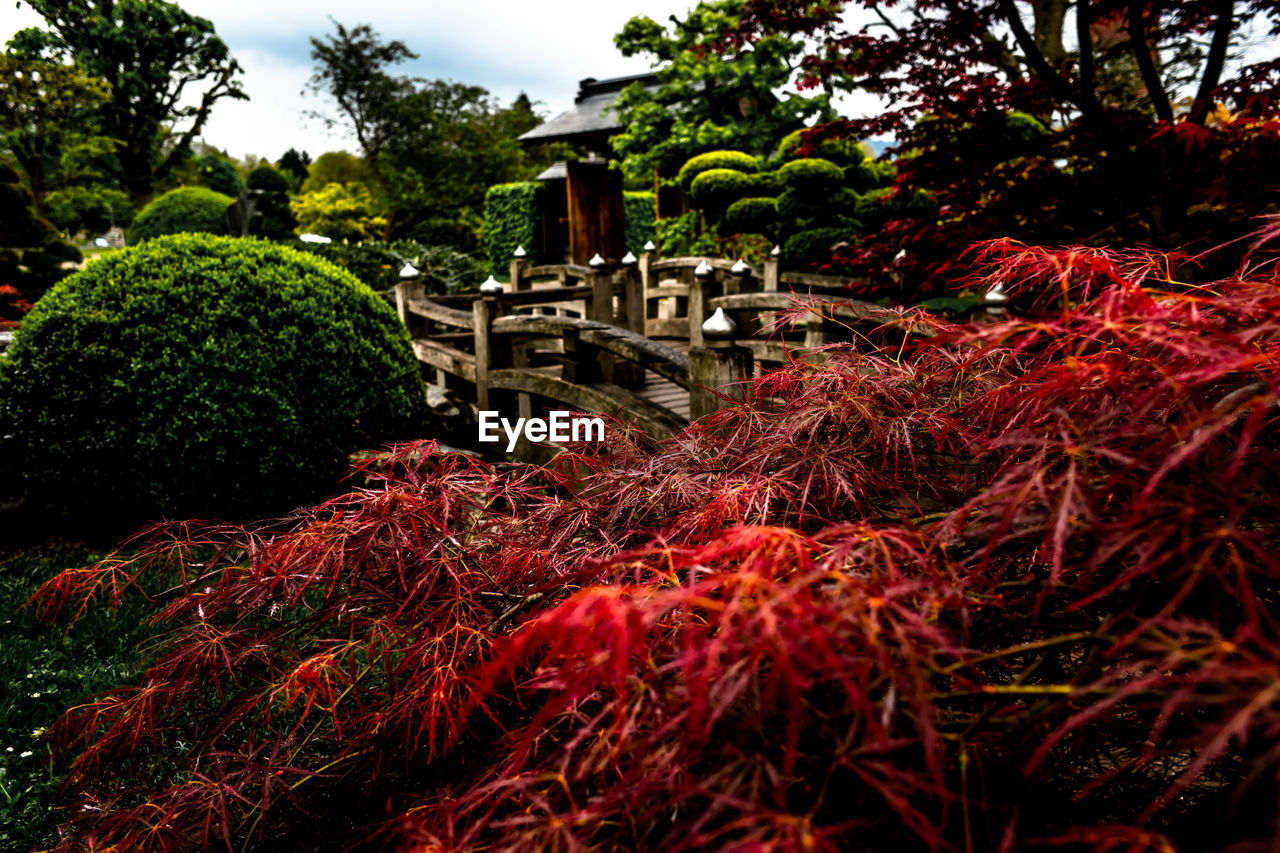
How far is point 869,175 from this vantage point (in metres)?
10.7

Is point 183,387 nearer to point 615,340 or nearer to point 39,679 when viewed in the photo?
point 39,679

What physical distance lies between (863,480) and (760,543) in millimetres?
633

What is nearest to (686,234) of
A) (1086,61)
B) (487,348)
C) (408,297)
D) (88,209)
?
(408,297)

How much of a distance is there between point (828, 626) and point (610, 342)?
389 cm

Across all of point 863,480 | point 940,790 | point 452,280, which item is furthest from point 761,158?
point 940,790

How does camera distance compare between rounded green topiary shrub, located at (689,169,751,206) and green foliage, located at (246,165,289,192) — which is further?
green foliage, located at (246,165,289,192)

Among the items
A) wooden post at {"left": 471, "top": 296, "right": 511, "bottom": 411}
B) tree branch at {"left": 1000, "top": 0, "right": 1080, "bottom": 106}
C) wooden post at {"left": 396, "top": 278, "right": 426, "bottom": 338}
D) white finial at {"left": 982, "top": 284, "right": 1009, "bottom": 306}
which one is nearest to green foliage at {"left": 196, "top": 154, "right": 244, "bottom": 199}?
wooden post at {"left": 396, "top": 278, "right": 426, "bottom": 338}

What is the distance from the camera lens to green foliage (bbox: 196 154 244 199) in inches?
1469

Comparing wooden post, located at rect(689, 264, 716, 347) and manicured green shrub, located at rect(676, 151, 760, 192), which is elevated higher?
manicured green shrub, located at rect(676, 151, 760, 192)

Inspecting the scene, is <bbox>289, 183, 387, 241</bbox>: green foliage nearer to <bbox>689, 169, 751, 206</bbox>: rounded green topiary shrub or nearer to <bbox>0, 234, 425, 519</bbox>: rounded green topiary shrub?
<bbox>689, 169, 751, 206</bbox>: rounded green topiary shrub

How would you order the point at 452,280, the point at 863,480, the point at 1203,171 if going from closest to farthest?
the point at 863,480
the point at 1203,171
the point at 452,280

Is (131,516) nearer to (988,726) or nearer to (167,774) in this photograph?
(167,774)

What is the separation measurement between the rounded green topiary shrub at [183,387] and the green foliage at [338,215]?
15695 mm

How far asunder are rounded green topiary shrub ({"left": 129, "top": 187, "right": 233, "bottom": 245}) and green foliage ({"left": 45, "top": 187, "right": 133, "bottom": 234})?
1537 millimetres
